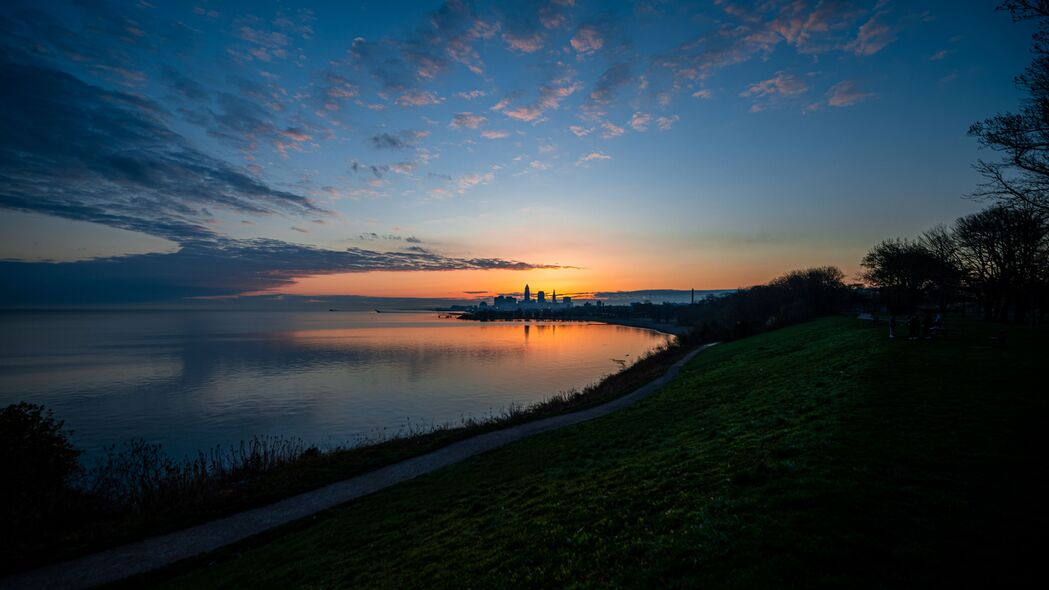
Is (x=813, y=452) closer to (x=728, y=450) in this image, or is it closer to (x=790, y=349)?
(x=728, y=450)

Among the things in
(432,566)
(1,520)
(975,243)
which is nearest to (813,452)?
(432,566)

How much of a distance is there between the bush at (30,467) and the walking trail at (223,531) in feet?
14.6

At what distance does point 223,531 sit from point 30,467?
9.84 metres

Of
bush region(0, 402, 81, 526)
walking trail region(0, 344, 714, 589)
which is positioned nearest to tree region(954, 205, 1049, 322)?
walking trail region(0, 344, 714, 589)

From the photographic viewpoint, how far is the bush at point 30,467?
1590 cm

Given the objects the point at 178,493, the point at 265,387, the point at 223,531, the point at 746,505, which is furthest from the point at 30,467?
the point at 265,387

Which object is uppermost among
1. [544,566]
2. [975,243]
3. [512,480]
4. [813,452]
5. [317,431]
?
[975,243]

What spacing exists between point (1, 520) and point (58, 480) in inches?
125

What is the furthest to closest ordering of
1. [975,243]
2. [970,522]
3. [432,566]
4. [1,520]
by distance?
[975,243]
[1,520]
[432,566]
[970,522]

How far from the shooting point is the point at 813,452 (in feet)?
33.6

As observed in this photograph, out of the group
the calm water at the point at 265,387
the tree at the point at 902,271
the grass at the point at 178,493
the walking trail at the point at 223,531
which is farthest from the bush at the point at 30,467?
the tree at the point at 902,271

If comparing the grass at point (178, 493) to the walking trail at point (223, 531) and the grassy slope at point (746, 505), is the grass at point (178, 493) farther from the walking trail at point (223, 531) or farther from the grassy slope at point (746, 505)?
the grassy slope at point (746, 505)

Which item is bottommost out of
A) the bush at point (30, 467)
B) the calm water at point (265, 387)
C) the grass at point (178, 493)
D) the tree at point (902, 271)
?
the calm water at point (265, 387)

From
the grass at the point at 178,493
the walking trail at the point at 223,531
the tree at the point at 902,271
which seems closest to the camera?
the walking trail at the point at 223,531
